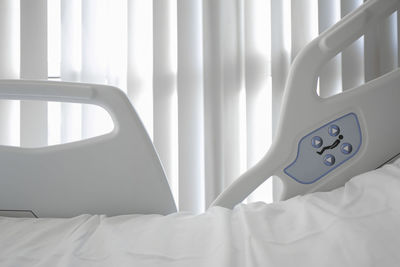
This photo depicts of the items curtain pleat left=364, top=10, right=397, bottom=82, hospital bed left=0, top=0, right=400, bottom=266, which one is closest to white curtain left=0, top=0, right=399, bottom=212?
curtain pleat left=364, top=10, right=397, bottom=82

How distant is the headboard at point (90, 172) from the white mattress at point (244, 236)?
0.25 feet

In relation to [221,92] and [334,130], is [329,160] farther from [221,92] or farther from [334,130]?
[221,92]

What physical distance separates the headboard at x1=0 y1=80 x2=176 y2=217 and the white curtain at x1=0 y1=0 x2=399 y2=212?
1.95ft

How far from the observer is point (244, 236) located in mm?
496

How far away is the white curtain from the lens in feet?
4.14

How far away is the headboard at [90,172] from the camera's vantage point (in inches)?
27.1

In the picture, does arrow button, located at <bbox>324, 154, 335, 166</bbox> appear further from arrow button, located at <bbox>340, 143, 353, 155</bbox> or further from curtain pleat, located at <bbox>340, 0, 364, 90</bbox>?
curtain pleat, located at <bbox>340, 0, 364, 90</bbox>

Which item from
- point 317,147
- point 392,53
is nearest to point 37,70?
point 317,147

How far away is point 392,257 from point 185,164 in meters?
0.93

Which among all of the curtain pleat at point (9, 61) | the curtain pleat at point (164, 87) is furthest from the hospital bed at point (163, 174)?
the curtain pleat at point (9, 61)

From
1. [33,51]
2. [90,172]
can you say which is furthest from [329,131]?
[33,51]

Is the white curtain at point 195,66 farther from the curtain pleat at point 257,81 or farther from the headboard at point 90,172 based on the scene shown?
the headboard at point 90,172

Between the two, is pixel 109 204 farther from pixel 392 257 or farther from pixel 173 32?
pixel 173 32

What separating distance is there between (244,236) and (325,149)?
1.08 feet
